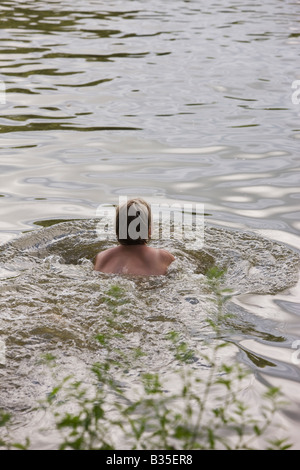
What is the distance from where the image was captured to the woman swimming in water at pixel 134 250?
17.9 feet

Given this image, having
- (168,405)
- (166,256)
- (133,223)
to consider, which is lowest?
(168,405)

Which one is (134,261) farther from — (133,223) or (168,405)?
(168,405)

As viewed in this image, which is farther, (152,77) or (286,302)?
(152,77)

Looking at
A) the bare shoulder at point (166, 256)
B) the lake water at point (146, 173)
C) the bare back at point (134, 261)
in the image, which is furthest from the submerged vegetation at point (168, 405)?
the bare shoulder at point (166, 256)

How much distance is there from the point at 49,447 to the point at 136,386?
666 mm

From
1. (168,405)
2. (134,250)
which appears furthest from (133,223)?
(168,405)

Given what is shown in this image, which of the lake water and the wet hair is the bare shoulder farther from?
the wet hair

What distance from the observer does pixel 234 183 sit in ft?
25.7

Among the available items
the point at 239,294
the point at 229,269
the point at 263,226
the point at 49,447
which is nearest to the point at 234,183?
the point at 263,226

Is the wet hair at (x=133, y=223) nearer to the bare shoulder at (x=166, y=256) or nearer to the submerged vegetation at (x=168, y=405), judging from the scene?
the bare shoulder at (x=166, y=256)

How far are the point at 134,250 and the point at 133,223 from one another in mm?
211

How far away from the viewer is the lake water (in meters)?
4.50

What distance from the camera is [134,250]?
5527 mm
